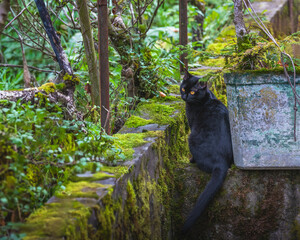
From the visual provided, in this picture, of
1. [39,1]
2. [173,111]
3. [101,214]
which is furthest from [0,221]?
[173,111]

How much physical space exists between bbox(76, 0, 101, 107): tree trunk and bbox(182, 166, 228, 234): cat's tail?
36.0 inches

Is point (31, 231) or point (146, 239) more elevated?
point (31, 231)

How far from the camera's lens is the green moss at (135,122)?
2767 mm

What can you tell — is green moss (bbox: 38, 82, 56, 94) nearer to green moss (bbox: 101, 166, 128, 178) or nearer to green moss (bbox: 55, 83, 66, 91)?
green moss (bbox: 55, 83, 66, 91)

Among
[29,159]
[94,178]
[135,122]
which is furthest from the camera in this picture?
[135,122]

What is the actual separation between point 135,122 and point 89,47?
0.74 m

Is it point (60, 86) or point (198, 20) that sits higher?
point (198, 20)

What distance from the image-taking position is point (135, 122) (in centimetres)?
280

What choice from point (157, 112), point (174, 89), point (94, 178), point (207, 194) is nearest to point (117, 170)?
point (94, 178)

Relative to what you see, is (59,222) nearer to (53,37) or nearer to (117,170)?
(117,170)

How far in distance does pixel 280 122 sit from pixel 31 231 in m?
1.55

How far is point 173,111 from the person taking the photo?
3.17m

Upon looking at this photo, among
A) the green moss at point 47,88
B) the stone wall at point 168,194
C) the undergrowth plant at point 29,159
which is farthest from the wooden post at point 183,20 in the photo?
the undergrowth plant at point 29,159

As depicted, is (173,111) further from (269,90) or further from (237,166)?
(269,90)
